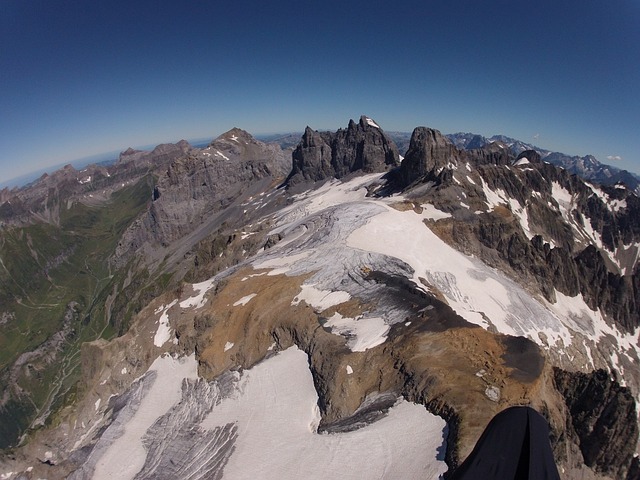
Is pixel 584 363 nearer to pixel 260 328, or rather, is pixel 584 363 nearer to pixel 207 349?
pixel 260 328

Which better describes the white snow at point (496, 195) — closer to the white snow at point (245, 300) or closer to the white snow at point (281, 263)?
the white snow at point (281, 263)

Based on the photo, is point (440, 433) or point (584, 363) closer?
point (440, 433)

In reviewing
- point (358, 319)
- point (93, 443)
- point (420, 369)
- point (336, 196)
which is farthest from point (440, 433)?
point (336, 196)

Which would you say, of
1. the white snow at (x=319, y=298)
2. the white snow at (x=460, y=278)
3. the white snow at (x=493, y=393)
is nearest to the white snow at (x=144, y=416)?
the white snow at (x=319, y=298)

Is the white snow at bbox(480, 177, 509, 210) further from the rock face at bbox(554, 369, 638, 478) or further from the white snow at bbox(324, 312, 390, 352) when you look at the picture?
the rock face at bbox(554, 369, 638, 478)

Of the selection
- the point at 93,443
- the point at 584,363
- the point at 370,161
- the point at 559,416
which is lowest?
the point at 584,363

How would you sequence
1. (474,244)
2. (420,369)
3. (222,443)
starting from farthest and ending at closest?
1. (474,244)
2. (222,443)
3. (420,369)
